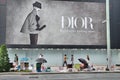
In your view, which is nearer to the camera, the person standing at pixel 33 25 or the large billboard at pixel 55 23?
the large billboard at pixel 55 23

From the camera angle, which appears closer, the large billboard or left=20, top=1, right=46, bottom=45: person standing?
the large billboard

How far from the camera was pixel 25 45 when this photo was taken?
43969mm

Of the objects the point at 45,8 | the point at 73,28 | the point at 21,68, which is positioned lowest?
the point at 21,68

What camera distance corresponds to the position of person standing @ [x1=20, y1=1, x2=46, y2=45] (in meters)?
44.5

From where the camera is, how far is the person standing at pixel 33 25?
4453 centimetres

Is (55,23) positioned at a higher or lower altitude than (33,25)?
higher

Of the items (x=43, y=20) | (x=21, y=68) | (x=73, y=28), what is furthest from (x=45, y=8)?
(x=21, y=68)

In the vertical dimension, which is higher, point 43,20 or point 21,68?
point 43,20

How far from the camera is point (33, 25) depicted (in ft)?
148

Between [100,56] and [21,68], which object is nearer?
[21,68]

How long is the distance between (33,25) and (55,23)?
3007mm

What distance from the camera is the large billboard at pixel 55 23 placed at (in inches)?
1743

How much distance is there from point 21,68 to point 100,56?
16.0m

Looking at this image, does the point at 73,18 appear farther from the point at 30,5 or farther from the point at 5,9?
the point at 5,9
